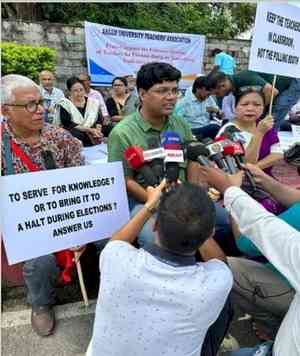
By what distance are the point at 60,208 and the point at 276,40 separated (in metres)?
1.94

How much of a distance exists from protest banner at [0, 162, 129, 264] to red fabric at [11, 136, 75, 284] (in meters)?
0.26

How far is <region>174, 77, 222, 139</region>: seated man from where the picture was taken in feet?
18.1

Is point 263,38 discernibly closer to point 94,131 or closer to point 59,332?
point 59,332

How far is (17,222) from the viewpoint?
2.03 m

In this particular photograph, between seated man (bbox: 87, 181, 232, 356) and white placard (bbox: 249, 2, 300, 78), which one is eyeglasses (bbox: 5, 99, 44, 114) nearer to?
seated man (bbox: 87, 181, 232, 356)

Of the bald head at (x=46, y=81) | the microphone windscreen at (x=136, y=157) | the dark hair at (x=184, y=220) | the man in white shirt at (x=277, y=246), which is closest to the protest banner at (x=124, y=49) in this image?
the bald head at (x=46, y=81)

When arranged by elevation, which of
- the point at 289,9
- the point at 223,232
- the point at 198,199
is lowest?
the point at 223,232

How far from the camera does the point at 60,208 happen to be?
2.15 metres

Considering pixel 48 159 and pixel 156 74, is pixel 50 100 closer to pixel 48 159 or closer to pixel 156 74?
pixel 48 159

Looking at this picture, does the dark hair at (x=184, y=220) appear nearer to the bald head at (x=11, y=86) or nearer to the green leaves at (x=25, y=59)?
the bald head at (x=11, y=86)

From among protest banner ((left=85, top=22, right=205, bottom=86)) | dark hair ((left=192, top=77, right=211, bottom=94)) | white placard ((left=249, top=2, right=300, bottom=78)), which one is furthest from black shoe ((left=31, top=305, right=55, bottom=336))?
protest banner ((left=85, top=22, right=205, bottom=86))

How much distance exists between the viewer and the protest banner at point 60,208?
2.02 meters

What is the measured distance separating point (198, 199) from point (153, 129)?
1277 mm

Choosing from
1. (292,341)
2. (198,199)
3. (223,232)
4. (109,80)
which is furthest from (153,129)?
(109,80)
